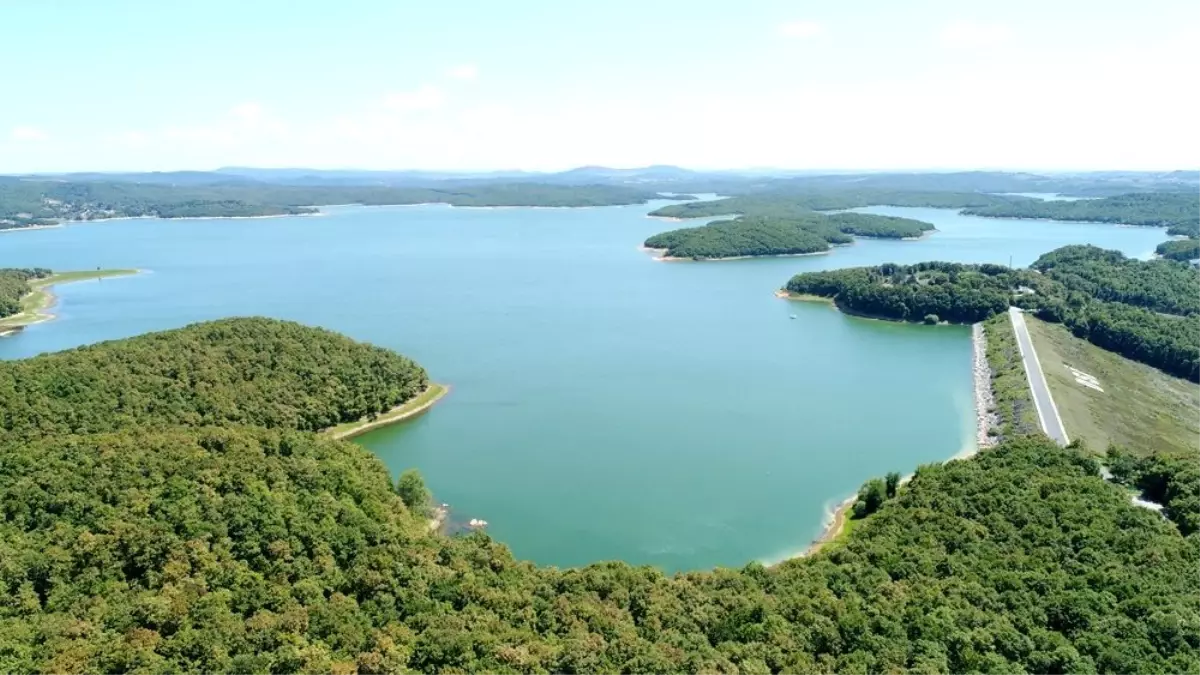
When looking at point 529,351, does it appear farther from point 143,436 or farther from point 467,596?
point 467,596

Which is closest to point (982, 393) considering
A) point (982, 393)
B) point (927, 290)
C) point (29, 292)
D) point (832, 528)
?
point (982, 393)

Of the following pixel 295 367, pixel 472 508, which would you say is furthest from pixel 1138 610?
pixel 295 367

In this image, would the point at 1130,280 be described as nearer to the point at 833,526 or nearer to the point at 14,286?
the point at 833,526

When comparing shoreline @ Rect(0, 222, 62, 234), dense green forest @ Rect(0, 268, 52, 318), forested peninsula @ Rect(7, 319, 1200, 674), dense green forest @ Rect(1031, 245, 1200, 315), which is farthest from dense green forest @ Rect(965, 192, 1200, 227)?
shoreline @ Rect(0, 222, 62, 234)

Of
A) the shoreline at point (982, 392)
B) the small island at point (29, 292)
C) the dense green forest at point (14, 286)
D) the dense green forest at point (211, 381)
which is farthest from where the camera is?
the dense green forest at point (14, 286)

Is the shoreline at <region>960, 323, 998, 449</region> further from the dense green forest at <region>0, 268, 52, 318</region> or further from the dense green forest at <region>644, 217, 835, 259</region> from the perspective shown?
the dense green forest at <region>0, 268, 52, 318</region>

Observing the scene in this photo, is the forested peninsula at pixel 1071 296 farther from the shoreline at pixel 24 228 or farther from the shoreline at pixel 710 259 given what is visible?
the shoreline at pixel 24 228

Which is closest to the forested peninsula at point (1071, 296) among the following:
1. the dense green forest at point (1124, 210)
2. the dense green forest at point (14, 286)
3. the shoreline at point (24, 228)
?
the dense green forest at point (1124, 210)
